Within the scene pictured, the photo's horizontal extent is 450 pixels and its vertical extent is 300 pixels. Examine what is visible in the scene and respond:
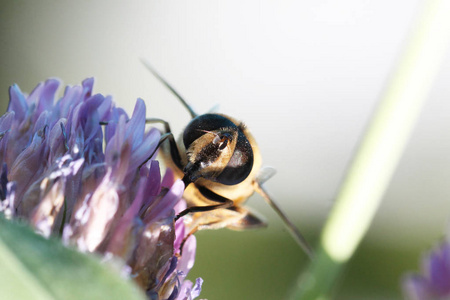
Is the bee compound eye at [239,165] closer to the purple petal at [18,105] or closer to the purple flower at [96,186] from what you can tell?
the purple flower at [96,186]

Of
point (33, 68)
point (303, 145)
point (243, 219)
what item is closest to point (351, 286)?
point (303, 145)

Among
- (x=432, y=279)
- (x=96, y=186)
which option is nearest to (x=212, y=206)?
(x=96, y=186)

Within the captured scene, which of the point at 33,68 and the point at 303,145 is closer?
the point at 33,68

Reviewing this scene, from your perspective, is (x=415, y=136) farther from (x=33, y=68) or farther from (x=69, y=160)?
(x=69, y=160)

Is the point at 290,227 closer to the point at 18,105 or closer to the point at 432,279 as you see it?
the point at 432,279

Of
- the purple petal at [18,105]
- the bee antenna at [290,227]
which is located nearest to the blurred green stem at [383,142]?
the bee antenna at [290,227]

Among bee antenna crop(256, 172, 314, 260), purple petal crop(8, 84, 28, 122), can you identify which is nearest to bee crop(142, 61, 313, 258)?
bee antenna crop(256, 172, 314, 260)

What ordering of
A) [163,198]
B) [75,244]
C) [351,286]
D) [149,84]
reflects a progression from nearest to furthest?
[75,244], [163,198], [351,286], [149,84]
